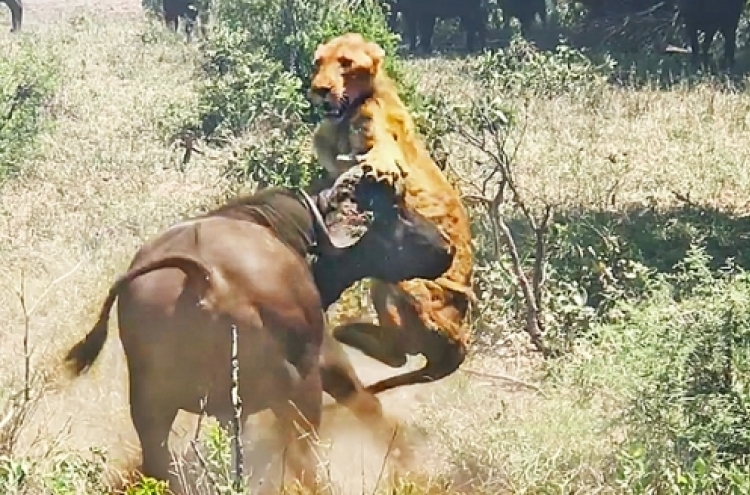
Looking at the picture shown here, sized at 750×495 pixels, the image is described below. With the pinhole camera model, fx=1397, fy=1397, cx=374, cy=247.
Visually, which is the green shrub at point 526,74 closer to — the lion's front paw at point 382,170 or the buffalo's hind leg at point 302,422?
the lion's front paw at point 382,170

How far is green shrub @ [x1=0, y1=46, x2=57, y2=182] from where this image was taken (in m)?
11.1

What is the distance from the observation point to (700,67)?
1822 cm

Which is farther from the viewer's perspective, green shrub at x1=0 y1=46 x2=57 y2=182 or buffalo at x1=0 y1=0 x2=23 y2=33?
buffalo at x1=0 y1=0 x2=23 y2=33

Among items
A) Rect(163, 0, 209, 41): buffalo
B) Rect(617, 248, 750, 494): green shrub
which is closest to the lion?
Rect(617, 248, 750, 494): green shrub

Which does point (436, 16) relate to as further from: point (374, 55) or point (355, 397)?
point (355, 397)

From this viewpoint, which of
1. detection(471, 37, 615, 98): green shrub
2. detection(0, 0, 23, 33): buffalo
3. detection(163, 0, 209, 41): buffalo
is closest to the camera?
detection(471, 37, 615, 98): green shrub

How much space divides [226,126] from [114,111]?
3.02 m

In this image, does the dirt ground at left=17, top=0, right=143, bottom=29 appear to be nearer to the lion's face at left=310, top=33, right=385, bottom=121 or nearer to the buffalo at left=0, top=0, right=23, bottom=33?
the buffalo at left=0, top=0, right=23, bottom=33

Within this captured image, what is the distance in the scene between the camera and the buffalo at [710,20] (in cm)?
1867

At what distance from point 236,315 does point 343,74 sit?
1366 mm

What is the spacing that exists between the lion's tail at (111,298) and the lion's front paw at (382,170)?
2.94 ft

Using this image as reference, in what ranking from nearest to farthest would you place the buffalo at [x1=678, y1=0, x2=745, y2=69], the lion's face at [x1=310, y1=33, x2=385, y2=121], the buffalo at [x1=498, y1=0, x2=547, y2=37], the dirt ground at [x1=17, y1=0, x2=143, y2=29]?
the lion's face at [x1=310, y1=33, x2=385, y2=121] → the buffalo at [x1=678, y1=0, x2=745, y2=69] → the buffalo at [x1=498, y1=0, x2=547, y2=37] → the dirt ground at [x1=17, y1=0, x2=143, y2=29]

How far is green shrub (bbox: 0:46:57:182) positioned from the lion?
566cm

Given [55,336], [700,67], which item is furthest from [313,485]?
[700,67]
